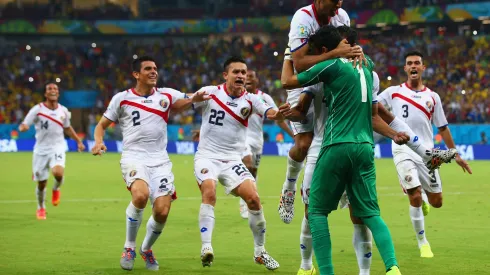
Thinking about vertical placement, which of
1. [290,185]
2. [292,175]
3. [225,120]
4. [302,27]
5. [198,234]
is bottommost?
[198,234]

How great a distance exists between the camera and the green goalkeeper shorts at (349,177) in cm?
775

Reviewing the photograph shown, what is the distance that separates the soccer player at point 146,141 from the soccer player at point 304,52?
1552mm

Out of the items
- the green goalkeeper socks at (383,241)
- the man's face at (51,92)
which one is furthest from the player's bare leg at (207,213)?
the man's face at (51,92)

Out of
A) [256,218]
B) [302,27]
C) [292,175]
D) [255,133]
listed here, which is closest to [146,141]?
[256,218]

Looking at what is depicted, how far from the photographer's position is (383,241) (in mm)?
7602

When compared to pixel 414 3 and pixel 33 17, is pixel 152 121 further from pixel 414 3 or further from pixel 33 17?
pixel 33 17

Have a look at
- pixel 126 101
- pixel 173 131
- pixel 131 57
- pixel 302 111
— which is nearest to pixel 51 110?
pixel 126 101

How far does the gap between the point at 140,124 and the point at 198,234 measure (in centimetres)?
328

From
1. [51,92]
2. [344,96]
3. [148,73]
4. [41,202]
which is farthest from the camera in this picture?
[51,92]

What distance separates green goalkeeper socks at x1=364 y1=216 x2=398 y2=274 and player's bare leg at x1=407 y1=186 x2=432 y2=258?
3.85m

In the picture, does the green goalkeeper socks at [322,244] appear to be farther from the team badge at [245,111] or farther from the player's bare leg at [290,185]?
the team badge at [245,111]

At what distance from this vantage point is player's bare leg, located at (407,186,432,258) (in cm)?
1143

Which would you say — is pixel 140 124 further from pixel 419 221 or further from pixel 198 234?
pixel 419 221

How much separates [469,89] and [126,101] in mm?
33761
